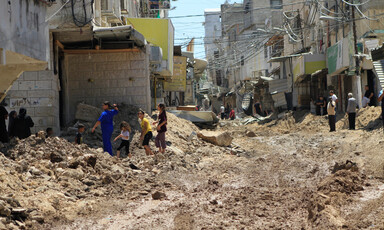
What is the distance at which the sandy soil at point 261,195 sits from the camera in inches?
255

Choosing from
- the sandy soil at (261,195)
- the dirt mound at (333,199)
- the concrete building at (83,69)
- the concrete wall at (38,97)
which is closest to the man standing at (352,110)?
the sandy soil at (261,195)

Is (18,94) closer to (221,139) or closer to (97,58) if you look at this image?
(97,58)

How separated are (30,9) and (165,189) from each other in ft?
17.3

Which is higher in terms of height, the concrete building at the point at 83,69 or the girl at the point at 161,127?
the concrete building at the point at 83,69

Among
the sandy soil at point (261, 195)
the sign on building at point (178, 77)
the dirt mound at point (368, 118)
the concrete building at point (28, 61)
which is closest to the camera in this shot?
the sandy soil at point (261, 195)

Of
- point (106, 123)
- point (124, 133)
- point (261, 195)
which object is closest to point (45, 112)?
point (106, 123)

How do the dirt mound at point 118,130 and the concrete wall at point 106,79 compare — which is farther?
the concrete wall at point 106,79

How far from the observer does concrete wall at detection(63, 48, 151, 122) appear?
61.9 feet

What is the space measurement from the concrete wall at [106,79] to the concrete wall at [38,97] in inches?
89.8

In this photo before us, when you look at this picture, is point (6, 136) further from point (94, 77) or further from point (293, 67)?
point (293, 67)

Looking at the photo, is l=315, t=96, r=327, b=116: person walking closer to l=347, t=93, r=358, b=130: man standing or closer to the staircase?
the staircase

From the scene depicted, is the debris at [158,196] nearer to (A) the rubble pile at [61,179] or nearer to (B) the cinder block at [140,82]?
(A) the rubble pile at [61,179]

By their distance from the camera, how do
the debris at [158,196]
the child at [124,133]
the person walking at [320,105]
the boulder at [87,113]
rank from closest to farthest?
1. the debris at [158,196]
2. the child at [124,133]
3. the boulder at [87,113]
4. the person walking at [320,105]

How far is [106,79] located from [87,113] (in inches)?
84.1
